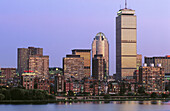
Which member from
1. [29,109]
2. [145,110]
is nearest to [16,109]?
[29,109]

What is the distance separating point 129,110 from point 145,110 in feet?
20.1

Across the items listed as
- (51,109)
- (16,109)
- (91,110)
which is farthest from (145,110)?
(16,109)

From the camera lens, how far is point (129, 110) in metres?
191

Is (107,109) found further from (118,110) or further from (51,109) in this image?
(51,109)

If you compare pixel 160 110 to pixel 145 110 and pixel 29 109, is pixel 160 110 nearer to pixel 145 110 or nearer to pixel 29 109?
pixel 145 110

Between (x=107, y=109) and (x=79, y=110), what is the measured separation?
14.5 metres

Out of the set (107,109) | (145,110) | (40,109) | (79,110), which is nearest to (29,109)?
(40,109)

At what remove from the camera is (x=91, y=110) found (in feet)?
613

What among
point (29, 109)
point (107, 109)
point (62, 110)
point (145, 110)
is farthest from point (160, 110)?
point (29, 109)

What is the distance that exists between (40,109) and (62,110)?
8.55 meters

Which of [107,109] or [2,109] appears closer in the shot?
[2,109]

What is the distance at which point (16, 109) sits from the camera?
18250 cm

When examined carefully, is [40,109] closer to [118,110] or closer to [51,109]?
[51,109]

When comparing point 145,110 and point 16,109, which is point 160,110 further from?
point 16,109
